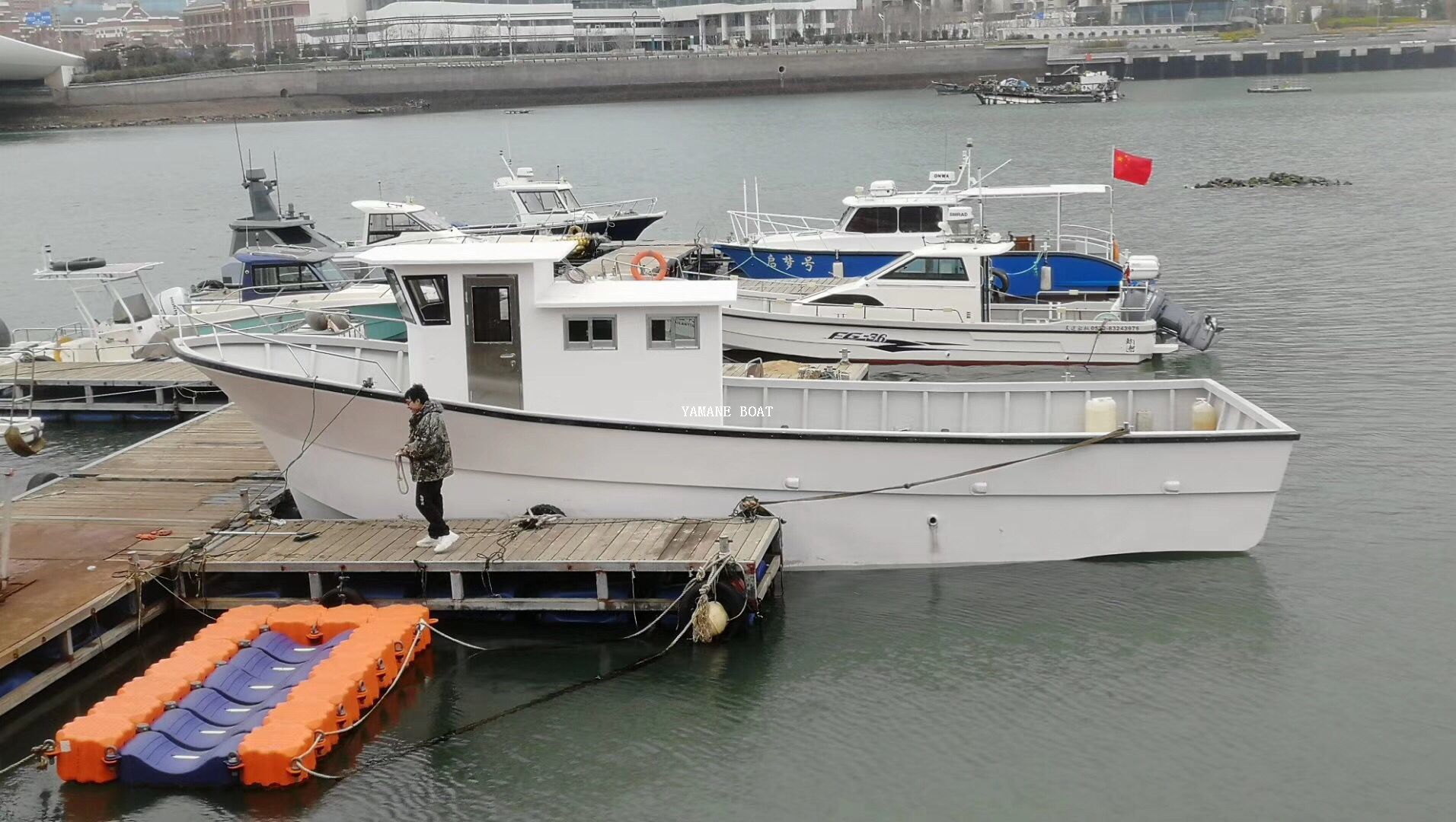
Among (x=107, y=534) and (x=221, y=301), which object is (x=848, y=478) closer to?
(x=107, y=534)

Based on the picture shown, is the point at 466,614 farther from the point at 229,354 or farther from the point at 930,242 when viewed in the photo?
the point at 930,242

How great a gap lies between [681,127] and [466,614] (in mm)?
82078

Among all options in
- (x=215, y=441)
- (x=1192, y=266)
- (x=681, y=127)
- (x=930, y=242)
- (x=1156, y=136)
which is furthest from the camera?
(x=681, y=127)

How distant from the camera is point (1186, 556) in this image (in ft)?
46.3

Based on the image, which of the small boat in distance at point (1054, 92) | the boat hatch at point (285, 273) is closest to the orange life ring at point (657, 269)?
the boat hatch at point (285, 273)

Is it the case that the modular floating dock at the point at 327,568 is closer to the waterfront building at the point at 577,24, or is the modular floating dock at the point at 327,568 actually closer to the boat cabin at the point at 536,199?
the boat cabin at the point at 536,199

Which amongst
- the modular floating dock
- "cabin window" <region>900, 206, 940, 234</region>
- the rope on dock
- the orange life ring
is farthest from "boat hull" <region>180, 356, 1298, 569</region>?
"cabin window" <region>900, 206, 940, 234</region>

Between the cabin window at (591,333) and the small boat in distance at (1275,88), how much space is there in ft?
347

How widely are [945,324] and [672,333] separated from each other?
400 inches

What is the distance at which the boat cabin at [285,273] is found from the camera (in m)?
25.0

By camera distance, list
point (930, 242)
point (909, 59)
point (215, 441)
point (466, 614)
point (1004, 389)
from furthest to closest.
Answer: point (909, 59), point (930, 242), point (215, 441), point (1004, 389), point (466, 614)

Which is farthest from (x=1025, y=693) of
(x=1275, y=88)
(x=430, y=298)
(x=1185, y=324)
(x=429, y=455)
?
(x=1275, y=88)

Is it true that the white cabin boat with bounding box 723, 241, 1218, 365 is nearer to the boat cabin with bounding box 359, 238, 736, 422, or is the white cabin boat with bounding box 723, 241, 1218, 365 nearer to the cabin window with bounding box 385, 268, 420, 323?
the boat cabin with bounding box 359, 238, 736, 422

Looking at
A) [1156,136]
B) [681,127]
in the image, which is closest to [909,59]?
[681,127]
